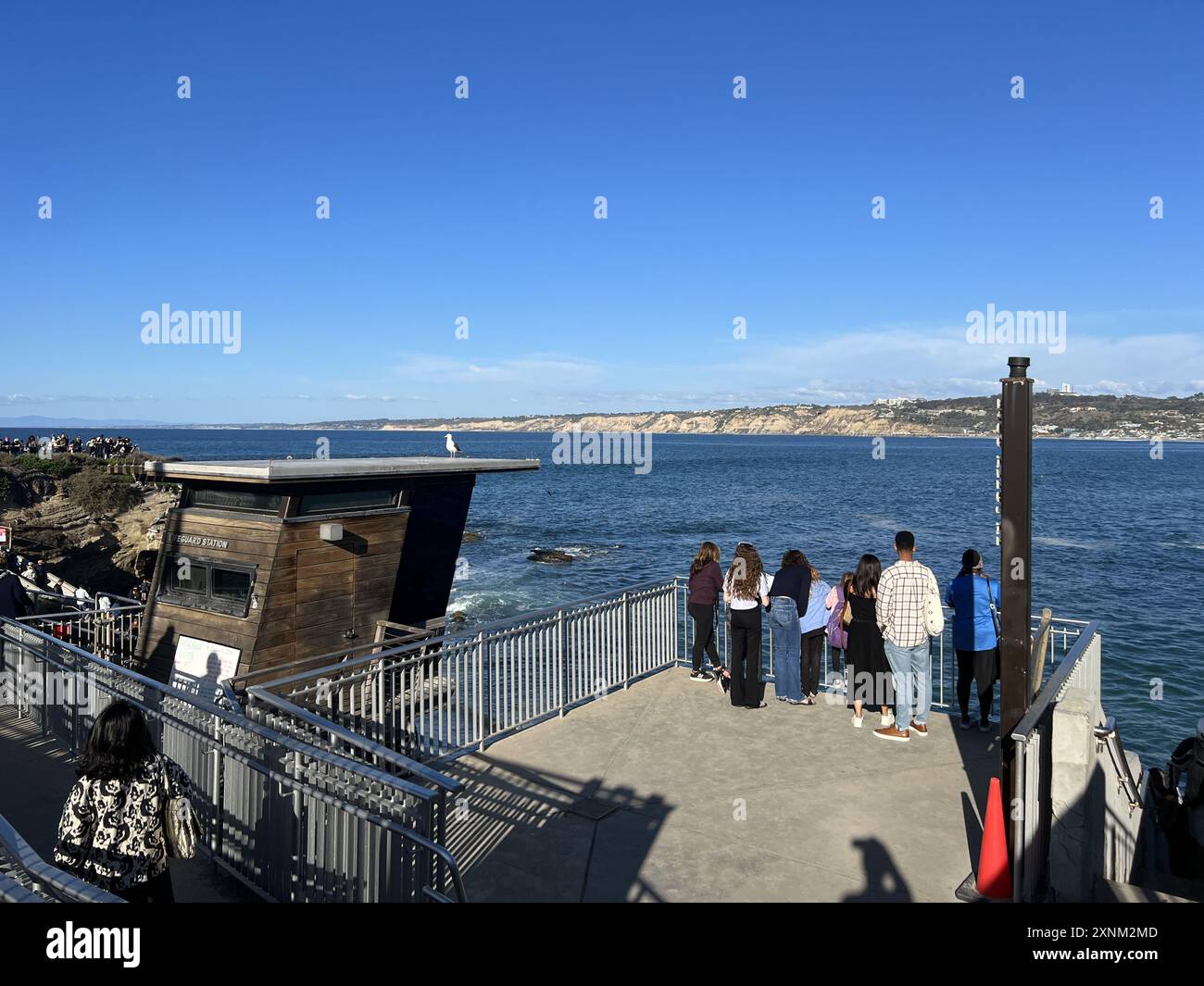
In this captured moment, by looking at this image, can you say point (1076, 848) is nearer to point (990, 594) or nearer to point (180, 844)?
point (990, 594)

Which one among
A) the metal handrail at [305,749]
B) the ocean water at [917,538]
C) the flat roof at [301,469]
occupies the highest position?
the flat roof at [301,469]

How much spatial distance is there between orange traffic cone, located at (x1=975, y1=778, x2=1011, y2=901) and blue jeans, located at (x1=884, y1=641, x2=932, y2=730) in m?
2.70

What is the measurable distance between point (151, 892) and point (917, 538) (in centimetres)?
5528

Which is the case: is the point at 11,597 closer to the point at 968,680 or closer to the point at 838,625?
the point at 838,625

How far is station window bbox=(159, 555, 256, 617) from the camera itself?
32.3ft

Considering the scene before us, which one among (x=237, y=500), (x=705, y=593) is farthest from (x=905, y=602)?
(x=237, y=500)

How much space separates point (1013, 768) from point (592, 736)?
14.1ft

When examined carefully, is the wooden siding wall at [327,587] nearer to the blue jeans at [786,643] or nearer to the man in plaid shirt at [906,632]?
the blue jeans at [786,643]

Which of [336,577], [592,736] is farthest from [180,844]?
[336,577]

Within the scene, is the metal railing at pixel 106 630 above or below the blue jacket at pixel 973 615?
below

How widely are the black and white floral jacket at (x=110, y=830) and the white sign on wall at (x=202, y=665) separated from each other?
5.61 metres

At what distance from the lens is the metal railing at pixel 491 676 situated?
771cm

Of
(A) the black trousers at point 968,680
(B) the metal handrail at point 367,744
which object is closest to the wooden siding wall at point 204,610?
(B) the metal handrail at point 367,744

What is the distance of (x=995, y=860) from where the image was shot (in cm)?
568
